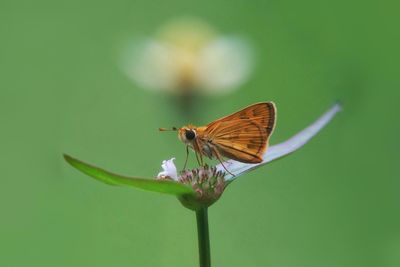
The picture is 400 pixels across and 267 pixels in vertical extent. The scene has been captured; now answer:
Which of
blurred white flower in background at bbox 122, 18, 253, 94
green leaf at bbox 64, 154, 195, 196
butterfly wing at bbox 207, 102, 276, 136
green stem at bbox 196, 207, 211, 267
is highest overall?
blurred white flower in background at bbox 122, 18, 253, 94

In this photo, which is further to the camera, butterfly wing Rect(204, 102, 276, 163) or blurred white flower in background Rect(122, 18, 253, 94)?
blurred white flower in background Rect(122, 18, 253, 94)

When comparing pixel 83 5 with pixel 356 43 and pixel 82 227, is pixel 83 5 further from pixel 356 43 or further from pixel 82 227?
pixel 82 227

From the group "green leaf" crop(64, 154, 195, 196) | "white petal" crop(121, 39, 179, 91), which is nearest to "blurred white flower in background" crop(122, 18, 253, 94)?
"white petal" crop(121, 39, 179, 91)

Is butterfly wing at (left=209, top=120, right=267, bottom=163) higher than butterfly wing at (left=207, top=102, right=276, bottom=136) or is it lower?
lower

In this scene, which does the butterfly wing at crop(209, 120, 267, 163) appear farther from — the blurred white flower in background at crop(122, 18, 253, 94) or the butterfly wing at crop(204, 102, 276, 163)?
the blurred white flower in background at crop(122, 18, 253, 94)

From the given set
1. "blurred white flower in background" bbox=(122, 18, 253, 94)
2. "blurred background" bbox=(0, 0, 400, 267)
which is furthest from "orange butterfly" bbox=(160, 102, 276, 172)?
"blurred white flower in background" bbox=(122, 18, 253, 94)

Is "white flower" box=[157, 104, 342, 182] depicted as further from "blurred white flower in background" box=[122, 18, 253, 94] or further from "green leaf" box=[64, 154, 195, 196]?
"blurred white flower in background" box=[122, 18, 253, 94]

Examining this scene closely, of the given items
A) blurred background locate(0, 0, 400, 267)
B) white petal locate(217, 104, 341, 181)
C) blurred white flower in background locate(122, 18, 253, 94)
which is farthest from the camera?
blurred white flower in background locate(122, 18, 253, 94)

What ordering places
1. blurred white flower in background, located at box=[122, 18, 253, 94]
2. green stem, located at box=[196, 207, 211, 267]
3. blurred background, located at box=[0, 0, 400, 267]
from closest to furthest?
green stem, located at box=[196, 207, 211, 267]
blurred background, located at box=[0, 0, 400, 267]
blurred white flower in background, located at box=[122, 18, 253, 94]
